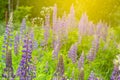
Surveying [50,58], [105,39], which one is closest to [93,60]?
[50,58]

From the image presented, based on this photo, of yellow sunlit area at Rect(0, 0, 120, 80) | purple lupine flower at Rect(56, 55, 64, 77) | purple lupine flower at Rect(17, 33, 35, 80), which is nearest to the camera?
purple lupine flower at Rect(56, 55, 64, 77)

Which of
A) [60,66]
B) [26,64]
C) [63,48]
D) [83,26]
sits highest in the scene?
[83,26]

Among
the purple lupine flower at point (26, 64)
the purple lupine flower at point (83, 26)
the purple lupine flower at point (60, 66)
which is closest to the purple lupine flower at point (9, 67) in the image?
the purple lupine flower at point (26, 64)

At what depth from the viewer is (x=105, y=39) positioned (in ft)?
33.5

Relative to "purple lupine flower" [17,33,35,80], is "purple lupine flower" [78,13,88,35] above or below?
above

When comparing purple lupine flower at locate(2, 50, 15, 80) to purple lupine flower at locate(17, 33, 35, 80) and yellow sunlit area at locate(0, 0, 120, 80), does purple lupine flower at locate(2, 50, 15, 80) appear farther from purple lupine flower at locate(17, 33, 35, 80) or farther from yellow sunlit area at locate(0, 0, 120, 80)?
purple lupine flower at locate(17, 33, 35, 80)

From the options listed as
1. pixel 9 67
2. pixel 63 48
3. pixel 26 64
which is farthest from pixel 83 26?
pixel 9 67

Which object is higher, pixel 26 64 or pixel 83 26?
pixel 83 26

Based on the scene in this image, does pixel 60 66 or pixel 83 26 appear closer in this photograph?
pixel 60 66

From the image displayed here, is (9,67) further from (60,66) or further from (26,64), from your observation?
(60,66)

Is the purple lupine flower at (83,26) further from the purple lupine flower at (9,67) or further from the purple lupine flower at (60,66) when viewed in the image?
the purple lupine flower at (60,66)

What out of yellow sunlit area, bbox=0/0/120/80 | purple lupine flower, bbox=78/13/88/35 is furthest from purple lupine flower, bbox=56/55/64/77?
purple lupine flower, bbox=78/13/88/35

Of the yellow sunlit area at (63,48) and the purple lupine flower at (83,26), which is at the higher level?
the purple lupine flower at (83,26)

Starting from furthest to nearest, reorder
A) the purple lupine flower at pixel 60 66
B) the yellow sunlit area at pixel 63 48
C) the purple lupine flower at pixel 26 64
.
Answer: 1. the yellow sunlit area at pixel 63 48
2. the purple lupine flower at pixel 26 64
3. the purple lupine flower at pixel 60 66
